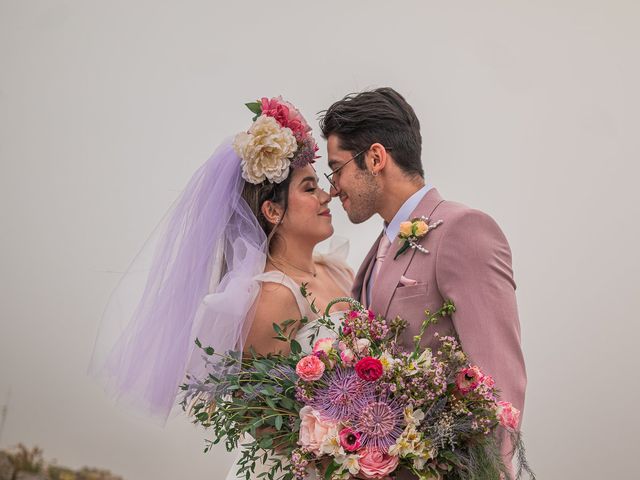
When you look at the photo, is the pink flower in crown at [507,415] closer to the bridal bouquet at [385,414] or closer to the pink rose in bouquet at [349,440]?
Answer: the bridal bouquet at [385,414]

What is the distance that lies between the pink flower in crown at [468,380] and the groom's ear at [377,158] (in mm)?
982

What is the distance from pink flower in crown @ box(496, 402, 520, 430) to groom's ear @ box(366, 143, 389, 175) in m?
1.05

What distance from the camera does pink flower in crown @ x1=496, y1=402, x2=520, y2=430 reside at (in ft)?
7.43

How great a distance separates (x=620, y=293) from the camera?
17.0ft

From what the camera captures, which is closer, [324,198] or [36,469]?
[324,198]

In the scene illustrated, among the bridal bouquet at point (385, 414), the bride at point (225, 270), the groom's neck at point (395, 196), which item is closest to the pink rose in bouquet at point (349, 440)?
the bridal bouquet at point (385, 414)

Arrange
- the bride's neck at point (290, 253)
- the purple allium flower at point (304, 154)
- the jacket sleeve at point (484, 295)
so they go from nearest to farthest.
Result: the jacket sleeve at point (484, 295) → the purple allium flower at point (304, 154) → the bride's neck at point (290, 253)

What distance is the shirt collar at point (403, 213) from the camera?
115 inches

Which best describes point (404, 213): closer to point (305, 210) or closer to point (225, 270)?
point (305, 210)

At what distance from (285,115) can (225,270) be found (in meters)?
0.62

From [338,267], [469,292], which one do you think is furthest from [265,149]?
[469,292]

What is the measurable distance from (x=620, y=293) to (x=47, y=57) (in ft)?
12.4

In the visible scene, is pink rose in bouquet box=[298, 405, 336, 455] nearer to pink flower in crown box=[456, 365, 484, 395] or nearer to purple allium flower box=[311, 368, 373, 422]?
purple allium flower box=[311, 368, 373, 422]

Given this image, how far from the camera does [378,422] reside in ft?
7.43
